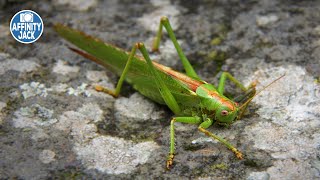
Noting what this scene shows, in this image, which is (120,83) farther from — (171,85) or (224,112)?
(224,112)

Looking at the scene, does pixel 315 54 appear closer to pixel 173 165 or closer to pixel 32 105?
pixel 173 165

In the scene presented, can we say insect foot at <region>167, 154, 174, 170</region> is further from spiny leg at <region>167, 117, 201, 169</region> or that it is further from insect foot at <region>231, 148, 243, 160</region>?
insect foot at <region>231, 148, 243, 160</region>

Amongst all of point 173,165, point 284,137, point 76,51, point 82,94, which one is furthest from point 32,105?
point 284,137

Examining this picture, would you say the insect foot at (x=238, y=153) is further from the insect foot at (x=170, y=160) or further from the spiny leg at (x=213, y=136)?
the insect foot at (x=170, y=160)

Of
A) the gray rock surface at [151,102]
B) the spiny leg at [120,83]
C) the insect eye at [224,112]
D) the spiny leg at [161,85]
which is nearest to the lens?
the gray rock surface at [151,102]

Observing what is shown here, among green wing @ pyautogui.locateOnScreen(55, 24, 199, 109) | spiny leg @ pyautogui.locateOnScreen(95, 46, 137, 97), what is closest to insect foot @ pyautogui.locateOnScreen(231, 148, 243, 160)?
green wing @ pyautogui.locateOnScreen(55, 24, 199, 109)

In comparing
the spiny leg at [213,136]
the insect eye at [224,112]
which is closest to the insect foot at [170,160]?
the spiny leg at [213,136]
